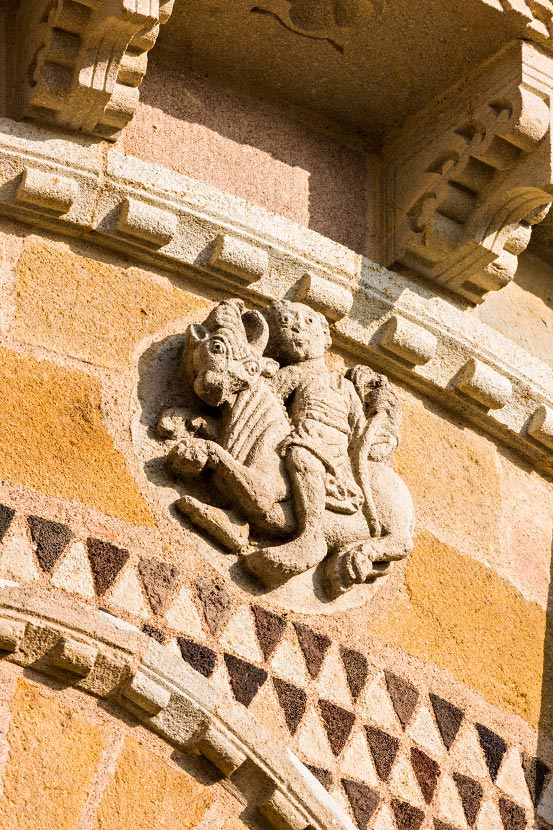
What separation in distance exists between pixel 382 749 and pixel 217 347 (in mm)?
1076

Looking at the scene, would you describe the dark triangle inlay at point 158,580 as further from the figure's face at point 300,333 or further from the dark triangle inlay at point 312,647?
the figure's face at point 300,333

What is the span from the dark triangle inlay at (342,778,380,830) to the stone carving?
48cm

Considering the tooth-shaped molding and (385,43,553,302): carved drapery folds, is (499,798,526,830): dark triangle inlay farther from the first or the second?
(385,43,553,302): carved drapery folds

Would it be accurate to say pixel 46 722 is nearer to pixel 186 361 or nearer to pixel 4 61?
pixel 186 361

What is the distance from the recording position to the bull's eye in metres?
3.86

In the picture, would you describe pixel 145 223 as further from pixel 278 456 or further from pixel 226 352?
pixel 278 456

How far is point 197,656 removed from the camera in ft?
11.9

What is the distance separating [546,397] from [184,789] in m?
1.79

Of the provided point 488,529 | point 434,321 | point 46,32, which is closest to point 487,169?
point 434,321

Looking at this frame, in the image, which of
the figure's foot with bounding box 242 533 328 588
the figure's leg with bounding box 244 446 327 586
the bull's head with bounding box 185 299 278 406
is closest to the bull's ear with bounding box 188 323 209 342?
the bull's head with bounding box 185 299 278 406

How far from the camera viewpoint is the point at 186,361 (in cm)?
396

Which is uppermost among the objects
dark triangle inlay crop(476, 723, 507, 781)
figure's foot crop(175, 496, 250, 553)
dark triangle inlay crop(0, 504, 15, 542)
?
dark triangle inlay crop(476, 723, 507, 781)

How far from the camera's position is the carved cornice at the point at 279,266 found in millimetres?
4043

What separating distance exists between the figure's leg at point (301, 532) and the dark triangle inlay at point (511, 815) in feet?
2.67
